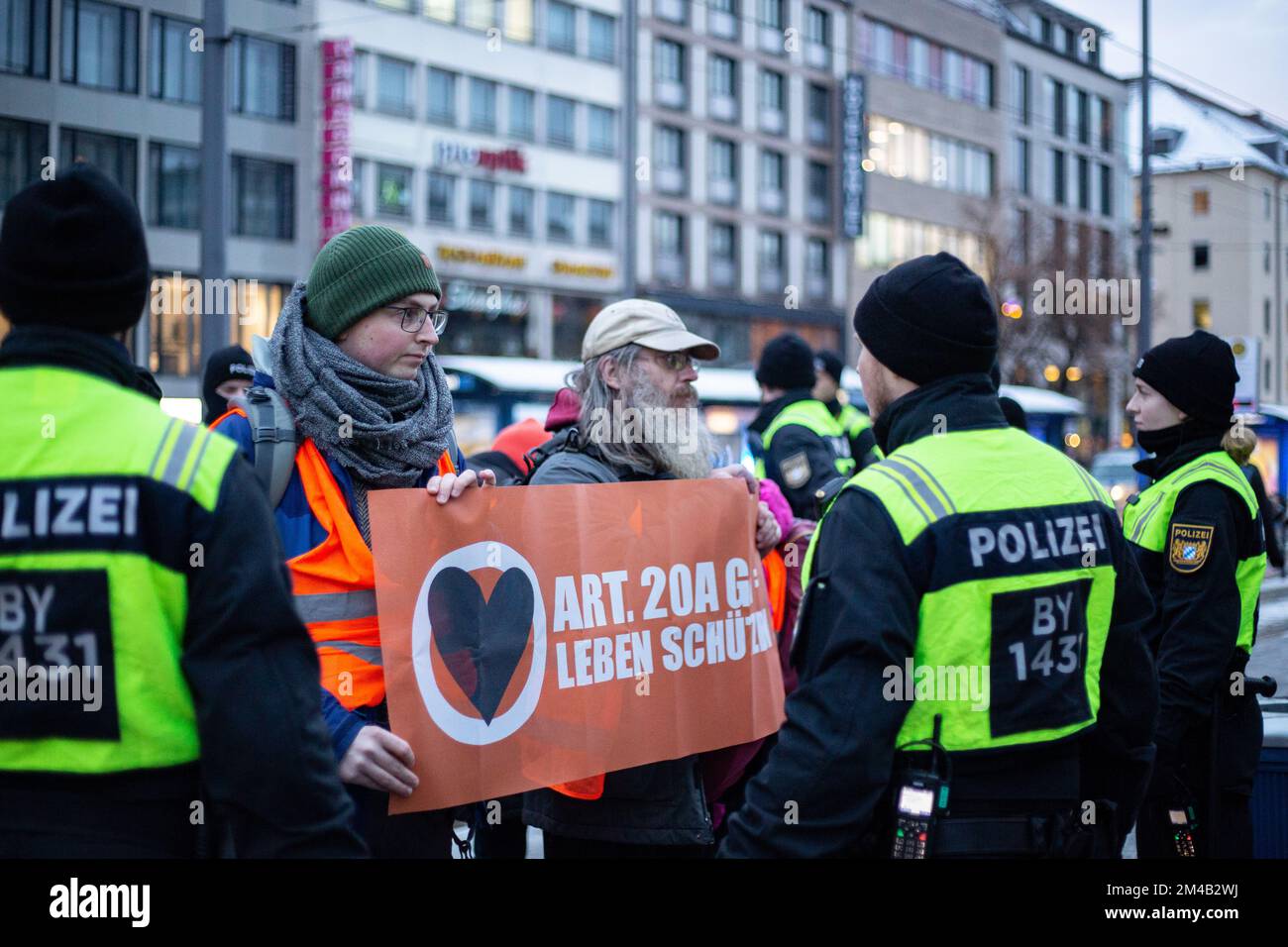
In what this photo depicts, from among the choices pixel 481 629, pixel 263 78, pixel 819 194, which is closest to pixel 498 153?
pixel 263 78

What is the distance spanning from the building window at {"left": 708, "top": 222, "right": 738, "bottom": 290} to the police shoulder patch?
3824 centimetres

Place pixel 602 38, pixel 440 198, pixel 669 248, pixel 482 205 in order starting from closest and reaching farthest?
1. pixel 440 198
2. pixel 482 205
3. pixel 602 38
4. pixel 669 248

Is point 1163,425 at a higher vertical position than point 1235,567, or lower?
higher

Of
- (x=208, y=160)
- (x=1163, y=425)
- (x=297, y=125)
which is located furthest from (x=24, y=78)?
(x=1163, y=425)

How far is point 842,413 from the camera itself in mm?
8922

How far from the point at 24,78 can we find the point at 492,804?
31528 millimetres

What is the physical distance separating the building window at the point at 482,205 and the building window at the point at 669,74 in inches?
269

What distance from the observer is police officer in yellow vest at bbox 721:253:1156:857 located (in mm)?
2570

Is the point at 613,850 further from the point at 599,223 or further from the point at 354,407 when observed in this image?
the point at 599,223

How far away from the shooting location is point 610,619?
3619mm

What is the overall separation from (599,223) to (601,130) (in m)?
2.74

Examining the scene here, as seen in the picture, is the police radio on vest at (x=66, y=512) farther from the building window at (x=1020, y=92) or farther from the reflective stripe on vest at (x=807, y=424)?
the building window at (x=1020, y=92)
